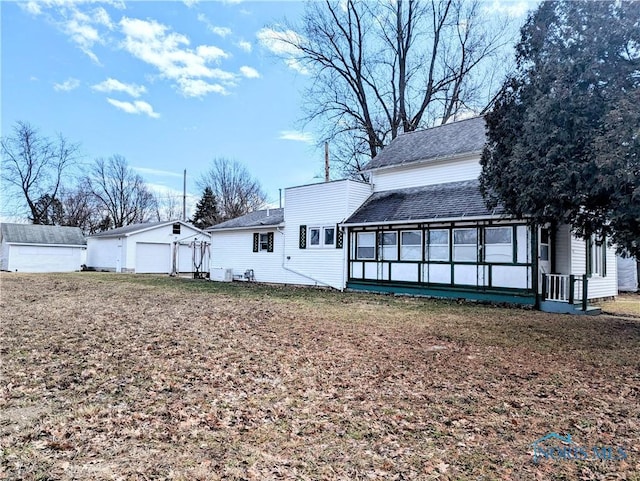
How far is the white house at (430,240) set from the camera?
13.0 meters

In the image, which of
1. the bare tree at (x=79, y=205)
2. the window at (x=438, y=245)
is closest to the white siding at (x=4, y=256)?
the bare tree at (x=79, y=205)

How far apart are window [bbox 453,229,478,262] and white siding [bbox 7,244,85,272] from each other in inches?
1236

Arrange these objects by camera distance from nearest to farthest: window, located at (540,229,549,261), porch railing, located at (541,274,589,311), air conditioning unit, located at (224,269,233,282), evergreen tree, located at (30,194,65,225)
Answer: porch railing, located at (541,274,589,311), window, located at (540,229,549,261), air conditioning unit, located at (224,269,233,282), evergreen tree, located at (30,194,65,225)

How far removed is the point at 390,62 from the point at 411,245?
1730cm

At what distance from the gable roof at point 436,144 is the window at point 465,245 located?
354 centimetres

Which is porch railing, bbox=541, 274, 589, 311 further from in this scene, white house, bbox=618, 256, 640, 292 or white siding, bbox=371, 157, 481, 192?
white house, bbox=618, 256, 640, 292

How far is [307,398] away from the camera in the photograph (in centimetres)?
461

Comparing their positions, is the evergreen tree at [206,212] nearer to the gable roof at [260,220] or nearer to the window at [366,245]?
the gable roof at [260,220]

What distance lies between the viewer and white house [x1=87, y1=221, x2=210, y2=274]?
29.4 meters

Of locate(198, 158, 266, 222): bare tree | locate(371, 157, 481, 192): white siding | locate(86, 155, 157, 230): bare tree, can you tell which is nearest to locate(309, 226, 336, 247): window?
locate(371, 157, 481, 192): white siding

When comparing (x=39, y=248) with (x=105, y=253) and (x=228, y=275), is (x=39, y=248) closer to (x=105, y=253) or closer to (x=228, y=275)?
(x=105, y=253)

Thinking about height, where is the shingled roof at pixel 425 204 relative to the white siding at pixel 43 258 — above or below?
above

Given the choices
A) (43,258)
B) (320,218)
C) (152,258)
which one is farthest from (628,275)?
(43,258)

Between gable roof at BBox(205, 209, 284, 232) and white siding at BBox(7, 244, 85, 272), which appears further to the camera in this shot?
white siding at BBox(7, 244, 85, 272)
